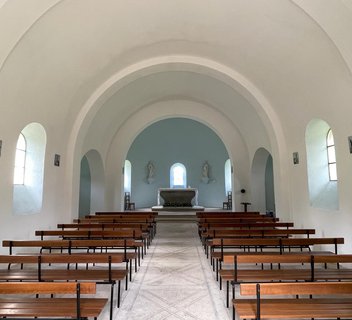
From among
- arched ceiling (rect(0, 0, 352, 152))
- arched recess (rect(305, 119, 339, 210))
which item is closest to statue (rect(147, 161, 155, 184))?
arched ceiling (rect(0, 0, 352, 152))

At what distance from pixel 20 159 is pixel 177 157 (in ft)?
46.2

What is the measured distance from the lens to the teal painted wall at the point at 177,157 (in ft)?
66.6

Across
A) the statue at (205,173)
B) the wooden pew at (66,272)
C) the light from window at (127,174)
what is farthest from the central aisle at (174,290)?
the statue at (205,173)

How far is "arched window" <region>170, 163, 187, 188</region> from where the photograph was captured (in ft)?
68.1

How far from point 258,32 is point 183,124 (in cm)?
1469

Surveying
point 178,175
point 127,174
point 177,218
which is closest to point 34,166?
point 177,218

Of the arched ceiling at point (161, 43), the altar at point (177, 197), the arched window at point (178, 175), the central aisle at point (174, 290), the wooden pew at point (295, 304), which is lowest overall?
the central aisle at point (174, 290)

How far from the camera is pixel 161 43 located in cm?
770

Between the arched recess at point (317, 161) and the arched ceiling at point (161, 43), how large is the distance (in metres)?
0.82

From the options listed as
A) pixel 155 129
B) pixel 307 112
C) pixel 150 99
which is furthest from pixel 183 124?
pixel 307 112

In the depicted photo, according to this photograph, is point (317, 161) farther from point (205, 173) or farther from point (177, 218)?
point (205, 173)

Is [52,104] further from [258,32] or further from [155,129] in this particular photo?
[155,129]

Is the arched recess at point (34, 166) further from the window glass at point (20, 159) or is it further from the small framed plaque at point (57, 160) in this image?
the small framed plaque at point (57, 160)

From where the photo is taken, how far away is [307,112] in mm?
7113
